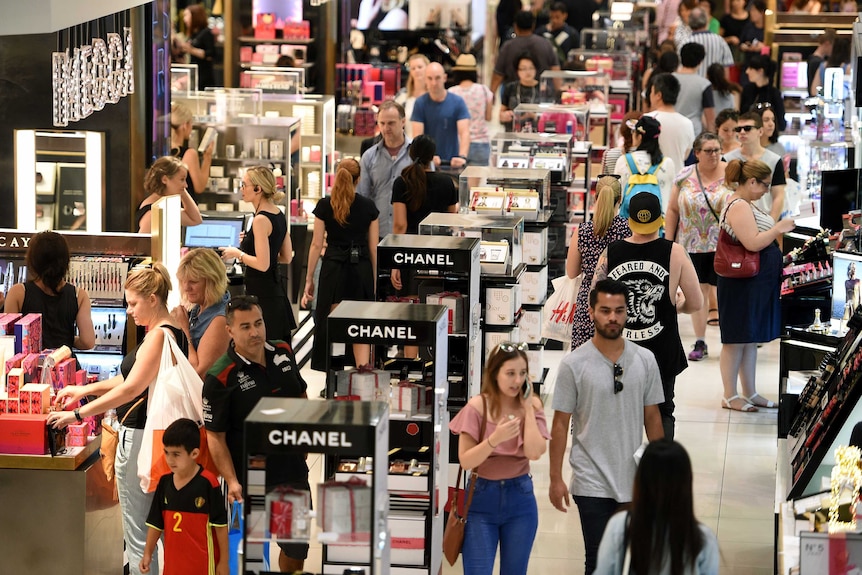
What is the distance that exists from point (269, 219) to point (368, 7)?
11.7 meters

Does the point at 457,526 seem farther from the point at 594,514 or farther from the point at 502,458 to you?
the point at 594,514

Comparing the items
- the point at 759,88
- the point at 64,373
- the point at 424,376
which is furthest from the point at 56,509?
the point at 759,88

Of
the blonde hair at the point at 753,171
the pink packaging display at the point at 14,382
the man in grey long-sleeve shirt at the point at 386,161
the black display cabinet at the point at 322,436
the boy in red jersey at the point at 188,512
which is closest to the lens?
the black display cabinet at the point at 322,436

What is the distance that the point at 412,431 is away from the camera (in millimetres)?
6074

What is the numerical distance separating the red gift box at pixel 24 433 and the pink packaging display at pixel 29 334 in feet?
1.59

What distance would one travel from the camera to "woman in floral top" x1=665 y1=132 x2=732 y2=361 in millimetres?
9812

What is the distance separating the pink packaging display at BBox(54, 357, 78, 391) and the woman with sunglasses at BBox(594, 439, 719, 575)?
3.16 meters

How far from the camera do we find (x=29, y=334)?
6.64 m

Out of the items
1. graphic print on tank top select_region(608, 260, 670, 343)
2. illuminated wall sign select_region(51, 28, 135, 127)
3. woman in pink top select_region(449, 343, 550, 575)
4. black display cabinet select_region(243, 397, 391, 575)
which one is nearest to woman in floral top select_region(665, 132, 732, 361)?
graphic print on tank top select_region(608, 260, 670, 343)

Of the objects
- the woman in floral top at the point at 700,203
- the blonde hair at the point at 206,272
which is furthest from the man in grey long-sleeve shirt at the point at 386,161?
the blonde hair at the point at 206,272

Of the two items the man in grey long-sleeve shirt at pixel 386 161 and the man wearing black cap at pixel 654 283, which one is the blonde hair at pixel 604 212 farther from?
the man in grey long-sleeve shirt at pixel 386 161

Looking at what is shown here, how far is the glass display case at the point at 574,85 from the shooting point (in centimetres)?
1456

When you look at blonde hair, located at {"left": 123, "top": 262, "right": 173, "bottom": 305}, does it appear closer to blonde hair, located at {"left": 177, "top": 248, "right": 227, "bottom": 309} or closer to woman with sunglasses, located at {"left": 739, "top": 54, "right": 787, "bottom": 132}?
blonde hair, located at {"left": 177, "top": 248, "right": 227, "bottom": 309}

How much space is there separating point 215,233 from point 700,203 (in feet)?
10.7
